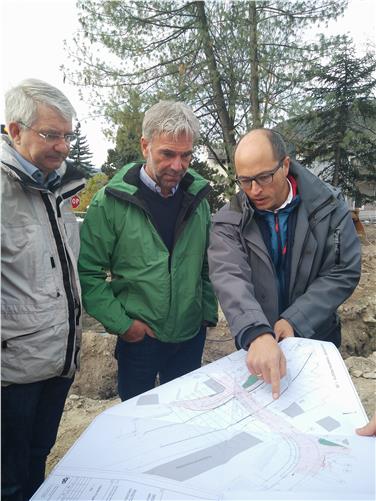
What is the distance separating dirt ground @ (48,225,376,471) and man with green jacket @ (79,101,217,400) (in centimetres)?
147

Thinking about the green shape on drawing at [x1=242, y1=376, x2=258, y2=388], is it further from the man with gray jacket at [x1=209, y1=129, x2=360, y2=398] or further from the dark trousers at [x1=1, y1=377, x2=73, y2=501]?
the dark trousers at [x1=1, y1=377, x2=73, y2=501]

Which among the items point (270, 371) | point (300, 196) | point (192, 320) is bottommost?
→ point (192, 320)

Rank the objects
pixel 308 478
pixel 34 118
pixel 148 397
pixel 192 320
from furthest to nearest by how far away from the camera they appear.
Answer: pixel 192 320 < pixel 34 118 < pixel 148 397 < pixel 308 478

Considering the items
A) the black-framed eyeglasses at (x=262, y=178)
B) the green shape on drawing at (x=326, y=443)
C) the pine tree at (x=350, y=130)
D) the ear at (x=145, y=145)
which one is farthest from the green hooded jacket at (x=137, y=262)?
the pine tree at (x=350, y=130)

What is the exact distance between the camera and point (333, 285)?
1.71 m

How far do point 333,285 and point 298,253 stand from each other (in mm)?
195

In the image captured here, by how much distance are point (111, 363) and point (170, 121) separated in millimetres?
3310

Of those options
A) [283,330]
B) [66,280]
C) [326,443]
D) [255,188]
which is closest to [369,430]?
[326,443]

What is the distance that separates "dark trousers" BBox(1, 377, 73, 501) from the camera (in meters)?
1.68

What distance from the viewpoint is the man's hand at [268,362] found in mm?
1326

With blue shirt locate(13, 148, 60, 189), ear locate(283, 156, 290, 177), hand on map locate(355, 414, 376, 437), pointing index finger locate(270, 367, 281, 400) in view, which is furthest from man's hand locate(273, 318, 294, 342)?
blue shirt locate(13, 148, 60, 189)

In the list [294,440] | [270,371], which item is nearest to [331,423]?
[294,440]

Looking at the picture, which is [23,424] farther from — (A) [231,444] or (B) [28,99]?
(B) [28,99]

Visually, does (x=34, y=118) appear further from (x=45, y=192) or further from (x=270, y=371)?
(x=270, y=371)
